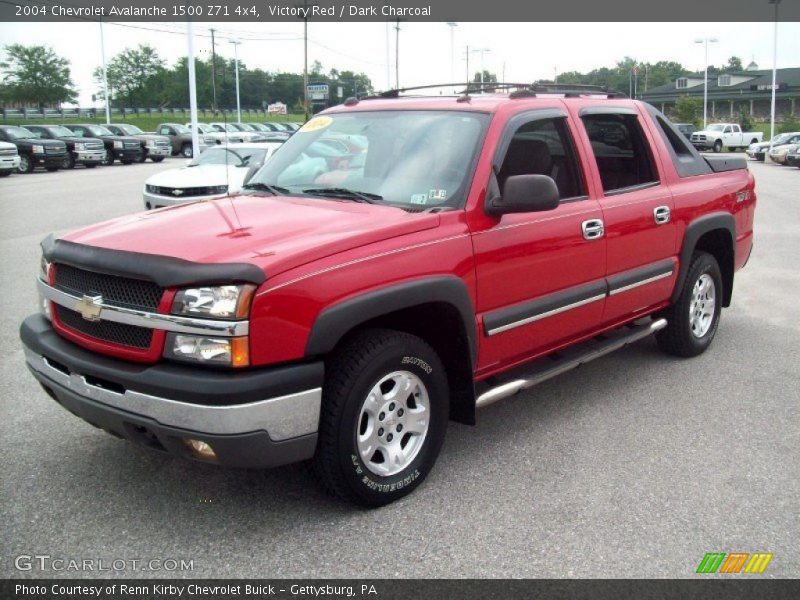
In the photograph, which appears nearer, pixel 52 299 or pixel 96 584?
pixel 96 584

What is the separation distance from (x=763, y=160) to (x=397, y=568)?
41439 mm

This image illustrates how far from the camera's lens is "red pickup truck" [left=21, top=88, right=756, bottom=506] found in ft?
10.4

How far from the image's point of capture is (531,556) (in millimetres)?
3287

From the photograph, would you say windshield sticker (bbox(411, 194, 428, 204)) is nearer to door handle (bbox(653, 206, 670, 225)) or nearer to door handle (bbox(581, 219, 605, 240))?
door handle (bbox(581, 219, 605, 240))

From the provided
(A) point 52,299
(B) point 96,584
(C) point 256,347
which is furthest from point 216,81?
(B) point 96,584

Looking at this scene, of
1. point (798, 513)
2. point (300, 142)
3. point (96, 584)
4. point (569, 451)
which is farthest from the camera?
point (300, 142)

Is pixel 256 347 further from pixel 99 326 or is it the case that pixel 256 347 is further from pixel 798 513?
pixel 798 513

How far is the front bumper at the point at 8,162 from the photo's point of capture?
2575 cm

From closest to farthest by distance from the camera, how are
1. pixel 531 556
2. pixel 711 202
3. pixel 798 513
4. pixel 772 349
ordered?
pixel 531 556 → pixel 798 513 → pixel 711 202 → pixel 772 349

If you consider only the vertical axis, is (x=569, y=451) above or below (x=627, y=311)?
below

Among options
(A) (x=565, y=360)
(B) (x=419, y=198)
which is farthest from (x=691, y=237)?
(B) (x=419, y=198)

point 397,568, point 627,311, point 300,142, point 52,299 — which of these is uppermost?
point 300,142

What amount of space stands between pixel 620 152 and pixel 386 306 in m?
2.56
